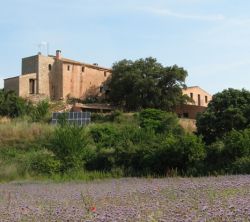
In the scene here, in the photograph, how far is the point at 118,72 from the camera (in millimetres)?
66000

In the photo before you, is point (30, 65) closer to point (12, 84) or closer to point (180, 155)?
point (12, 84)

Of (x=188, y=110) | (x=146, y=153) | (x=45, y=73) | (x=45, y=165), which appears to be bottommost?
(x=45, y=165)

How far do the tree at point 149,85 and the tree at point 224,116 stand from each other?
2452 cm

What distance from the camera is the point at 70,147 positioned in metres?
26.3

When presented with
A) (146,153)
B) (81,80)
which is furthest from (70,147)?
(81,80)

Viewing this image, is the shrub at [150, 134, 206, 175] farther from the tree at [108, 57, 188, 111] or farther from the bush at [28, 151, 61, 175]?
the tree at [108, 57, 188, 111]

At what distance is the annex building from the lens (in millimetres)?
68938

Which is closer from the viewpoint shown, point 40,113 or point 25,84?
point 40,113

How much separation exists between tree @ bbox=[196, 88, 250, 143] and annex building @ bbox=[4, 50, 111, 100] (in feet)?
120

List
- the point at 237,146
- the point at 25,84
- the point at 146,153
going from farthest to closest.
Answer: the point at 25,84 < the point at 146,153 < the point at 237,146

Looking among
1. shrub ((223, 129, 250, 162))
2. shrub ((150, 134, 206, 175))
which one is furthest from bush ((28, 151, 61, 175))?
shrub ((223, 129, 250, 162))

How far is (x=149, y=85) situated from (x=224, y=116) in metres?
26.6

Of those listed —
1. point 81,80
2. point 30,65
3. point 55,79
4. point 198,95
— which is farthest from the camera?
point 198,95

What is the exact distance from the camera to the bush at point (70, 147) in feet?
86.2
